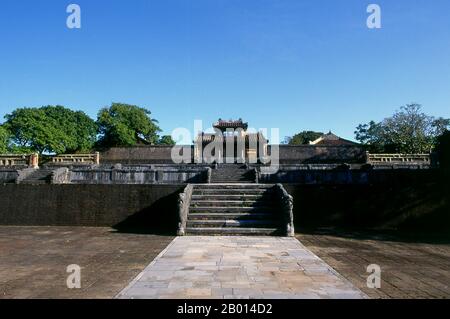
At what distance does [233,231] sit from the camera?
10141 mm

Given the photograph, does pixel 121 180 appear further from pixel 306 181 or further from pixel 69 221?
pixel 306 181

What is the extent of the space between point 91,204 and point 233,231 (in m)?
5.75

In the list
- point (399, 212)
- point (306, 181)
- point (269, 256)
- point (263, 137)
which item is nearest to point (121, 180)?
point (306, 181)

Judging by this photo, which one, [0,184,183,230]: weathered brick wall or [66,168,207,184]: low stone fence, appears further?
[66,168,207,184]: low stone fence

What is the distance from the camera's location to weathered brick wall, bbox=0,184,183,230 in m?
12.0

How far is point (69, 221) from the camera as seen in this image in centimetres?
1210

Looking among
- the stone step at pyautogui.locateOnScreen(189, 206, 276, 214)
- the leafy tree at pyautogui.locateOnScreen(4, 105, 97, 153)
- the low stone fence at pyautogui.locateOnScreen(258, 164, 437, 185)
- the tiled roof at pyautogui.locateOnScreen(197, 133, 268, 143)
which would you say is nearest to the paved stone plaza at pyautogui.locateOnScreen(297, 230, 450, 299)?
the stone step at pyautogui.locateOnScreen(189, 206, 276, 214)

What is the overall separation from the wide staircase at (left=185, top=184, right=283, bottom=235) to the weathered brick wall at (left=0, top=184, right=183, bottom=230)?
119 centimetres

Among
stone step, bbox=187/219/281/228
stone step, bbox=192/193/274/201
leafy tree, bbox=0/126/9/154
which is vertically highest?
leafy tree, bbox=0/126/9/154

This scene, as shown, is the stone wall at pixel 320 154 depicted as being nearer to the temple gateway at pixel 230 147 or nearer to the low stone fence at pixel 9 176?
the temple gateway at pixel 230 147

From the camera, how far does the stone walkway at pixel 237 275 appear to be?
4.76 m

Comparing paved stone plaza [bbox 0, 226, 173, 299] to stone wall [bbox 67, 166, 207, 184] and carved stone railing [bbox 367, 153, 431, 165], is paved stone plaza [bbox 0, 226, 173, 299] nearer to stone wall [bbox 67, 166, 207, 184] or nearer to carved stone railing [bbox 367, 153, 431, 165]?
stone wall [bbox 67, 166, 207, 184]

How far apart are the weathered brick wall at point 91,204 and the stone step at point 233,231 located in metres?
1.98

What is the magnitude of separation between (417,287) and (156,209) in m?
8.94
